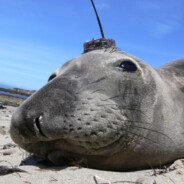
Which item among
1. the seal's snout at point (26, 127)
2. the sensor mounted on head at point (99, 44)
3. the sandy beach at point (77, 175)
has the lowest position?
the sandy beach at point (77, 175)

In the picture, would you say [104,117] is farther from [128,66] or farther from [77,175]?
[128,66]

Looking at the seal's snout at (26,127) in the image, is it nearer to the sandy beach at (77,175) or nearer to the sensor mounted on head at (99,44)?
the sandy beach at (77,175)

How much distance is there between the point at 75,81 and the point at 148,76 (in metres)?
0.86

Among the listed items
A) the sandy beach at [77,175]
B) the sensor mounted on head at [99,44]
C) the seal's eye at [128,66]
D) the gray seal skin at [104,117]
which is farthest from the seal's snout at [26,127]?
the sensor mounted on head at [99,44]

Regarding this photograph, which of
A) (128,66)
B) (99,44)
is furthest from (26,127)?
(99,44)

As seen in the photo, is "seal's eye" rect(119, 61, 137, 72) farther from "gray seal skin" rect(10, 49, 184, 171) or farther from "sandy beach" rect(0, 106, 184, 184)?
"sandy beach" rect(0, 106, 184, 184)

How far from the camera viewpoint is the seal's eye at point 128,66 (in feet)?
9.58

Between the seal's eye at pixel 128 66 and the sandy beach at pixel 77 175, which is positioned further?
the seal's eye at pixel 128 66

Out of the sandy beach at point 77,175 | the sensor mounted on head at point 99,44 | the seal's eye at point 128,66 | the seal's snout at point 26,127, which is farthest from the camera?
the sensor mounted on head at point 99,44

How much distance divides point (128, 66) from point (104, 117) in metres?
0.74

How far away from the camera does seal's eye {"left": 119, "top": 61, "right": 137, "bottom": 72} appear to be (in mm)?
2921

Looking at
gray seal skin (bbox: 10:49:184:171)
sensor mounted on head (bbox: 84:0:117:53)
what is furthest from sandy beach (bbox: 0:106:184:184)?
sensor mounted on head (bbox: 84:0:117:53)

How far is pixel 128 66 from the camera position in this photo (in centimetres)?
295

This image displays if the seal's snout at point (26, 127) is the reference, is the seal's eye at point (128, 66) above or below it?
above
